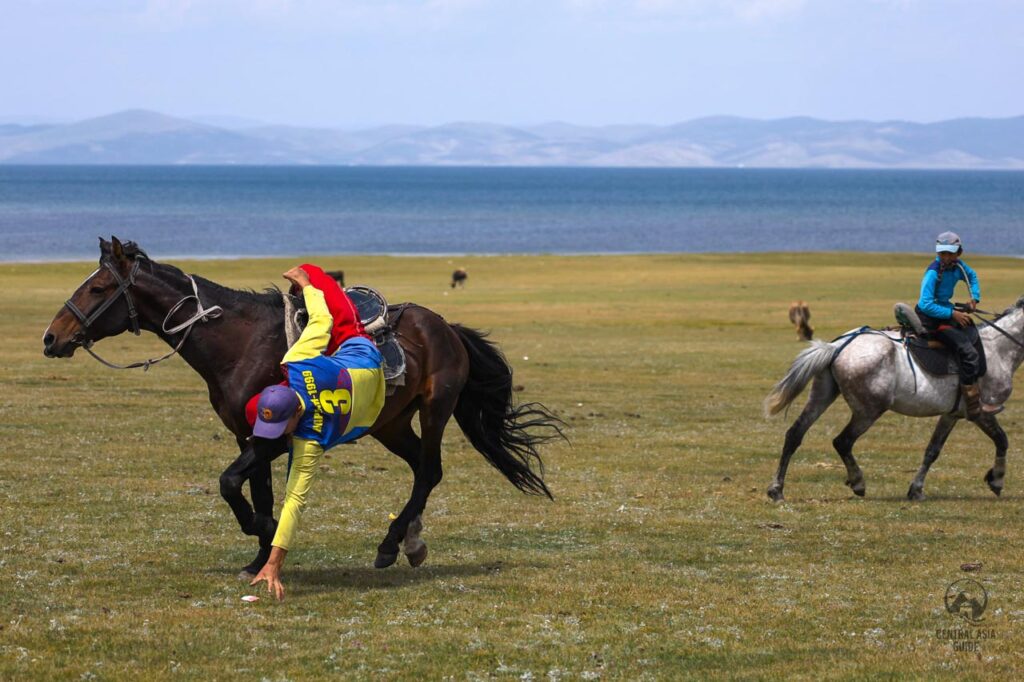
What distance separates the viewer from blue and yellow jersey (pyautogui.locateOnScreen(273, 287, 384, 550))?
10117 mm

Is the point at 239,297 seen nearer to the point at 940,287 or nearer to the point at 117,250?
the point at 117,250

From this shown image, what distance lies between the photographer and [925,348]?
15234 mm

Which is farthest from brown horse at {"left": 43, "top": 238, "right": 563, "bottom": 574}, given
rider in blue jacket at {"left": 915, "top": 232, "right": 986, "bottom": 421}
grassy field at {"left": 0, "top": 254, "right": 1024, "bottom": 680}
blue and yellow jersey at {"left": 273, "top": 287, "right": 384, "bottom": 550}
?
rider in blue jacket at {"left": 915, "top": 232, "right": 986, "bottom": 421}

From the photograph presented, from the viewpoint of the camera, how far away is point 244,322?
35.4ft

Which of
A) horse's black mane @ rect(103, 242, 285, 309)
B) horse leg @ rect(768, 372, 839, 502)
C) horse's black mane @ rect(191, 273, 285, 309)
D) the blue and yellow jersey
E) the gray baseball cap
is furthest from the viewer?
horse leg @ rect(768, 372, 839, 502)

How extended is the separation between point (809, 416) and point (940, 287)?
6.90 ft

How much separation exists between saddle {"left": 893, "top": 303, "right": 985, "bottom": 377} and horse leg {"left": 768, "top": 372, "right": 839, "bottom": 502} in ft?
3.21

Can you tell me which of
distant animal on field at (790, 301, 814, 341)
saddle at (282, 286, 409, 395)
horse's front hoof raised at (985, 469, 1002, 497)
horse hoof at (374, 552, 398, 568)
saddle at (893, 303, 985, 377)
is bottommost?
distant animal on field at (790, 301, 814, 341)

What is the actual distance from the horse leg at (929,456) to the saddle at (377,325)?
270 inches

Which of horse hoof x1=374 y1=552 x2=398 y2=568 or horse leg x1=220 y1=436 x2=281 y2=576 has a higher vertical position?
horse leg x1=220 y1=436 x2=281 y2=576

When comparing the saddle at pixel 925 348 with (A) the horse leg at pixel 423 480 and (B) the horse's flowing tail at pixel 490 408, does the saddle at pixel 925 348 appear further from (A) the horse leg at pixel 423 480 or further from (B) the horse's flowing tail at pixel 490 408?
(A) the horse leg at pixel 423 480

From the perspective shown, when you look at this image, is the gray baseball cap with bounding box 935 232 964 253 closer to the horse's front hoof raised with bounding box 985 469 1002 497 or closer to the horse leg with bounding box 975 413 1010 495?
the horse leg with bounding box 975 413 1010 495

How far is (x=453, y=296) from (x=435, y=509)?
33.2m

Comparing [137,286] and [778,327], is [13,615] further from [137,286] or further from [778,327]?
[778,327]
